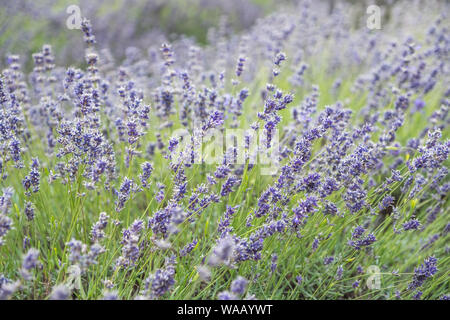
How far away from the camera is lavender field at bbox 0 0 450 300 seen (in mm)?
1561

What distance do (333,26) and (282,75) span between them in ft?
3.44

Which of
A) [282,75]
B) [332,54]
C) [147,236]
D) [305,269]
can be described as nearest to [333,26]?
[332,54]

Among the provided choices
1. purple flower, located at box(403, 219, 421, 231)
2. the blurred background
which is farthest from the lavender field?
the blurred background

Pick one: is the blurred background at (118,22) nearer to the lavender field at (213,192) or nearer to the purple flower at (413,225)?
the lavender field at (213,192)

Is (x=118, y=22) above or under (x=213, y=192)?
above

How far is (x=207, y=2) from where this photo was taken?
301 inches

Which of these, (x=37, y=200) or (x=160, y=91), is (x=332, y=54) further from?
(x=37, y=200)

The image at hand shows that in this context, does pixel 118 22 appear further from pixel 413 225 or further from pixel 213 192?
pixel 413 225

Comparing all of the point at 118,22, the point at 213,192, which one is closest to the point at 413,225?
the point at 213,192

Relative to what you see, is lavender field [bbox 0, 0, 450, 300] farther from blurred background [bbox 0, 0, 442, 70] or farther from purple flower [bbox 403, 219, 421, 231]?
blurred background [bbox 0, 0, 442, 70]

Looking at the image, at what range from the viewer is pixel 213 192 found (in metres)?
1.89

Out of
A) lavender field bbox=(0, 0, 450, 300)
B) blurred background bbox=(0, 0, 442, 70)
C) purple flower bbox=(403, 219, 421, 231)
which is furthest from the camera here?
blurred background bbox=(0, 0, 442, 70)

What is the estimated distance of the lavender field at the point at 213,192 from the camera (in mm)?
1561

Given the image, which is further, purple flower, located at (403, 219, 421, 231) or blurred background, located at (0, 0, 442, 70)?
blurred background, located at (0, 0, 442, 70)
